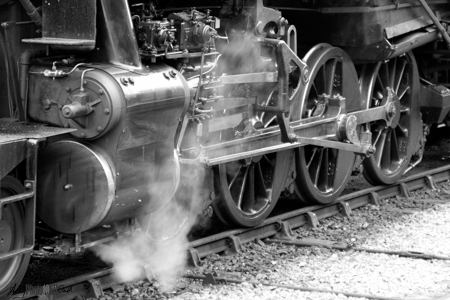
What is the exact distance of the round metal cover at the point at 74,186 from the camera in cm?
547

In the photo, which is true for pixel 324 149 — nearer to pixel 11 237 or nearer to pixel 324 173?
pixel 324 173

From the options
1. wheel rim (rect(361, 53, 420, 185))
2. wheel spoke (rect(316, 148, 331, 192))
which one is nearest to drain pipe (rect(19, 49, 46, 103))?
wheel spoke (rect(316, 148, 331, 192))

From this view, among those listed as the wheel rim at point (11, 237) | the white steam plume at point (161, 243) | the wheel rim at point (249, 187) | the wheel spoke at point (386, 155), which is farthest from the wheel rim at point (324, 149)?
the wheel rim at point (11, 237)

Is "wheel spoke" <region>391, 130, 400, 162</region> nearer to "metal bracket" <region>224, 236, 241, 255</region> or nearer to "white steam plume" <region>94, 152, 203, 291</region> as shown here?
"metal bracket" <region>224, 236, 241, 255</region>

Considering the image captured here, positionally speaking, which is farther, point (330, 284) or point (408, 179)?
point (408, 179)

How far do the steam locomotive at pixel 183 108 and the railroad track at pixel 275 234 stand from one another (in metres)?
0.13

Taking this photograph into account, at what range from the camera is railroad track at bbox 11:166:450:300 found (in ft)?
19.3

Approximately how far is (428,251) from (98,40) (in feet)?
10.8

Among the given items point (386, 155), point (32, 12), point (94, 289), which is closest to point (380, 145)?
point (386, 155)

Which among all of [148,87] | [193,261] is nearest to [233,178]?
[193,261]

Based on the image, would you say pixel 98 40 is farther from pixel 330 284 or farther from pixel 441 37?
pixel 441 37

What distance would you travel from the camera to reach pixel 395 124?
31.0 ft

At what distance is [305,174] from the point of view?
8.32m

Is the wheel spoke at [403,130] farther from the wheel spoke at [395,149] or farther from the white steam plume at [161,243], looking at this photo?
the white steam plume at [161,243]
